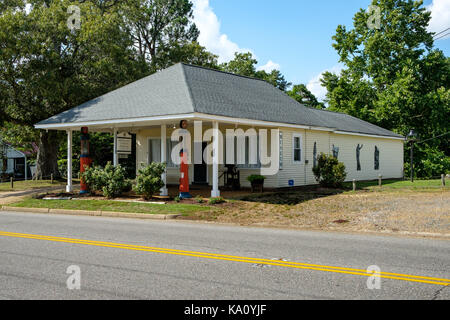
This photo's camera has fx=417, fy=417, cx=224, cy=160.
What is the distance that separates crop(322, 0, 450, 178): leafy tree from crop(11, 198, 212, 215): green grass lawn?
92.3ft

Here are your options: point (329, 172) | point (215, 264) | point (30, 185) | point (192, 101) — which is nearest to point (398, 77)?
point (329, 172)

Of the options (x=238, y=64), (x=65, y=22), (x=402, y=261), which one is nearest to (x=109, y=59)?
(x=65, y=22)

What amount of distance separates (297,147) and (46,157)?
19.4 meters

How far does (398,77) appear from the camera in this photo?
3734cm

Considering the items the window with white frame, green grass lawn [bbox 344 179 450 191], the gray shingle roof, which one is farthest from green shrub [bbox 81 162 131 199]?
green grass lawn [bbox 344 179 450 191]

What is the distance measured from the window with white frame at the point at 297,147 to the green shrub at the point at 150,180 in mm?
7954

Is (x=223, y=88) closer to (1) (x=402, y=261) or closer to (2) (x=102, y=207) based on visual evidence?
(2) (x=102, y=207)

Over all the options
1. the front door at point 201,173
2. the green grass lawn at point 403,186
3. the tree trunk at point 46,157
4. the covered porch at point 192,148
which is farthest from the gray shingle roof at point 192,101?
the tree trunk at point 46,157

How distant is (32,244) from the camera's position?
899cm

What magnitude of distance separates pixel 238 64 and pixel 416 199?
35.7 metres

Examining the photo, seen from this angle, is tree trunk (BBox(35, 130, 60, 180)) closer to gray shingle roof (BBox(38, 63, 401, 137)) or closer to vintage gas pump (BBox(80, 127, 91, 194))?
gray shingle roof (BBox(38, 63, 401, 137))

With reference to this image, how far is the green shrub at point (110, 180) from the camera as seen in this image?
17906 millimetres

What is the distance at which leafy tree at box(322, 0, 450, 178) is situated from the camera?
3662cm

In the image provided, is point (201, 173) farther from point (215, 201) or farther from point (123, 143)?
point (215, 201)
